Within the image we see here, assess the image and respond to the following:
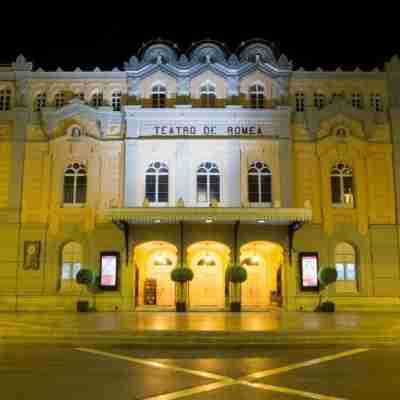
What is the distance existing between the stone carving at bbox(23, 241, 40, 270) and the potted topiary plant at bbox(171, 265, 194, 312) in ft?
24.9

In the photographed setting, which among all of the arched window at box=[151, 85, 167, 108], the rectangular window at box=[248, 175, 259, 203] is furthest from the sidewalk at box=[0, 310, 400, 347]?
Result: the arched window at box=[151, 85, 167, 108]

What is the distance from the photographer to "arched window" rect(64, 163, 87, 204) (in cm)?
2884

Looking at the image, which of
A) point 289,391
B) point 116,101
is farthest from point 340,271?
point 289,391

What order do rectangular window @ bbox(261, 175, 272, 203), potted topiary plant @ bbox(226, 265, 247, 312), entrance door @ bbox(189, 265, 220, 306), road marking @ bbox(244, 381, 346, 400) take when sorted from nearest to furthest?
road marking @ bbox(244, 381, 346, 400) < potted topiary plant @ bbox(226, 265, 247, 312) < rectangular window @ bbox(261, 175, 272, 203) < entrance door @ bbox(189, 265, 220, 306)

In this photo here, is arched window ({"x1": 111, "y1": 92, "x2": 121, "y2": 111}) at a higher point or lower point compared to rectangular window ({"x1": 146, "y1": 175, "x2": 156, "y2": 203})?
higher

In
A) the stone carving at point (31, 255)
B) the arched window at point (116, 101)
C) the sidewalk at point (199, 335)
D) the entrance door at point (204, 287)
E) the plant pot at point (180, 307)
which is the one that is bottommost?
the sidewalk at point (199, 335)

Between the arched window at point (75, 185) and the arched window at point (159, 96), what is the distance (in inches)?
217

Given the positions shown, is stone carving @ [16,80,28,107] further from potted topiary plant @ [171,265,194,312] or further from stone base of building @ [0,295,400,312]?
potted topiary plant @ [171,265,194,312]

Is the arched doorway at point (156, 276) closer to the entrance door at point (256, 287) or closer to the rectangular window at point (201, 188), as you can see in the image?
the rectangular window at point (201, 188)

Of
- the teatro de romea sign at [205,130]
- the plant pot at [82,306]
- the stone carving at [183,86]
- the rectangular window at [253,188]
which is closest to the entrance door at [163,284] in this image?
the plant pot at [82,306]

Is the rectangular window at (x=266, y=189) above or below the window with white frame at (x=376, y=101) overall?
below

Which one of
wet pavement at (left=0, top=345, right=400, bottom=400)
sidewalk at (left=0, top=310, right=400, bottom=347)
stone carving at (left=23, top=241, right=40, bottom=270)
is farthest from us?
stone carving at (left=23, top=241, right=40, bottom=270)

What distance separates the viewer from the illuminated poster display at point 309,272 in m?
27.6

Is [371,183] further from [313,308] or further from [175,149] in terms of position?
[175,149]
